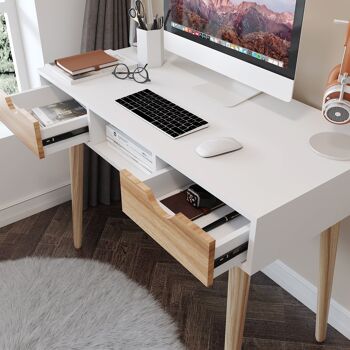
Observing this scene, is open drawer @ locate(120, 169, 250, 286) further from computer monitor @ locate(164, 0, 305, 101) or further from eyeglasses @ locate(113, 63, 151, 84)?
eyeglasses @ locate(113, 63, 151, 84)

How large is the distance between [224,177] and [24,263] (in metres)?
1.19

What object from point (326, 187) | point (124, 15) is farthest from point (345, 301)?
point (124, 15)

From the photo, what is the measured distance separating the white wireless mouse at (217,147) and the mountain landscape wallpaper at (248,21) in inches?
10.5

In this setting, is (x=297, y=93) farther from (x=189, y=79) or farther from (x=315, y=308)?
(x=315, y=308)

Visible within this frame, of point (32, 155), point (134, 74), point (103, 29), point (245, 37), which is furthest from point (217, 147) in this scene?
point (32, 155)

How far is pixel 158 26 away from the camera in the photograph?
1834 mm

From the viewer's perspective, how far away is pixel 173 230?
3.87ft

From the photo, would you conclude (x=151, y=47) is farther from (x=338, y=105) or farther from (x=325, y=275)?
(x=325, y=275)

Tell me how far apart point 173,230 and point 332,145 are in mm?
505

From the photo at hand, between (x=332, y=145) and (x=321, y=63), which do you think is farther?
(x=321, y=63)

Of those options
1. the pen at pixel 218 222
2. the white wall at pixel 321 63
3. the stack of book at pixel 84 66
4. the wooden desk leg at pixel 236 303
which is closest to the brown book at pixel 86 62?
the stack of book at pixel 84 66

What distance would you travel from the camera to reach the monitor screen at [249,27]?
4.41ft

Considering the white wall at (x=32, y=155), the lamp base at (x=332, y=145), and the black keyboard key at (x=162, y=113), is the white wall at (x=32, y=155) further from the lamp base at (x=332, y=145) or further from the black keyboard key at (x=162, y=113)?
the lamp base at (x=332, y=145)

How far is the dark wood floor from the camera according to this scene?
1.80m
